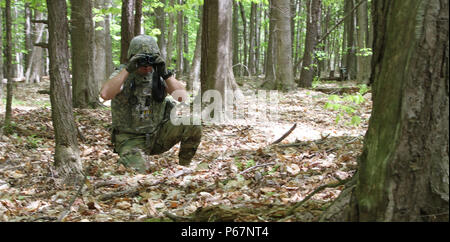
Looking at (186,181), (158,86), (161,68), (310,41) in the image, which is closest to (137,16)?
(158,86)

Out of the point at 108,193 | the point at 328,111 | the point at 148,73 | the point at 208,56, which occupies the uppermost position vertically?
the point at 208,56

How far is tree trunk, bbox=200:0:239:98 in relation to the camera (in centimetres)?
685

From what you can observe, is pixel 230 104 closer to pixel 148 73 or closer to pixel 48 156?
pixel 148 73

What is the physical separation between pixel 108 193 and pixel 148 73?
1875mm

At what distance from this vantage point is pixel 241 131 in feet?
22.5

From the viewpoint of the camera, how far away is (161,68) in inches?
180

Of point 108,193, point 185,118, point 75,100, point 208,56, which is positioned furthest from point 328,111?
point 108,193

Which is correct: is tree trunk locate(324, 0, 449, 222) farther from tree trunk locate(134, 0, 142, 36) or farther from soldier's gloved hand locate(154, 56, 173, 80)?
tree trunk locate(134, 0, 142, 36)

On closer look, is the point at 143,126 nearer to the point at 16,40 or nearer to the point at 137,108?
the point at 137,108

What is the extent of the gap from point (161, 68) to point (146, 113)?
758 mm

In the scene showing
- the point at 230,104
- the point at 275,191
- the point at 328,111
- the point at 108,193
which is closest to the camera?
the point at 275,191

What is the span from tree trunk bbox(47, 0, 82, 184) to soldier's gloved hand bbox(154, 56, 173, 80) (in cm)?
107

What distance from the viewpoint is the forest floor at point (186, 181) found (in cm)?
284
